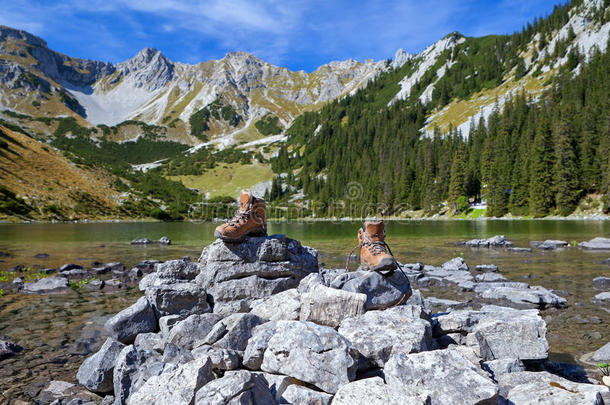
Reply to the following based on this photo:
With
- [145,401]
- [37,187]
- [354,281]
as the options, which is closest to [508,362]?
[354,281]

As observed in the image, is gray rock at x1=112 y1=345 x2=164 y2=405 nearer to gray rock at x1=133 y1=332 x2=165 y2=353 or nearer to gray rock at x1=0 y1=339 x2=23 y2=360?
gray rock at x1=133 y1=332 x2=165 y2=353

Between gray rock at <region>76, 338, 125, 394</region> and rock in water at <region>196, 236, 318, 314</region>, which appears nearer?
gray rock at <region>76, 338, 125, 394</region>

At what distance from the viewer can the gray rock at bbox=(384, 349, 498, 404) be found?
14.5ft

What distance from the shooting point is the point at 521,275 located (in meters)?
18.1

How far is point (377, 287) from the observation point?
7.46m

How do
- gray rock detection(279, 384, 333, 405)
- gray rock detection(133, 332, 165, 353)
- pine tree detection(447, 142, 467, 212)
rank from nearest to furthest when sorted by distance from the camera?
gray rock detection(279, 384, 333, 405) < gray rock detection(133, 332, 165, 353) < pine tree detection(447, 142, 467, 212)

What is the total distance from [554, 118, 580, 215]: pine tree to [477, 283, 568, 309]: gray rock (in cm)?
10055

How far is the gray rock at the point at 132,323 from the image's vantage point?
28.3 feet

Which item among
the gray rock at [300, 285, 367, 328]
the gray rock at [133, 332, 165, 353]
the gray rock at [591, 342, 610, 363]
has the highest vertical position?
the gray rock at [300, 285, 367, 328]

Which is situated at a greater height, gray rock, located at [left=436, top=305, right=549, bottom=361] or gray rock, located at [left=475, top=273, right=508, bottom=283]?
gray rock, located at [left=436, top=305, right=549, bottom=361]

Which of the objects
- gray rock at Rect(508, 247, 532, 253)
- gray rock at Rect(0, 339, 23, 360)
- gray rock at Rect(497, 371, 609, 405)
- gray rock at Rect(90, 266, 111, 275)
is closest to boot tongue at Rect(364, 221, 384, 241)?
gray rock at Rect(497, 371, 609, 405)

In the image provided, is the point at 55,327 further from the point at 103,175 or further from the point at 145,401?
the point at 103,175

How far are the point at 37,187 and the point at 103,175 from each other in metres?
44.9

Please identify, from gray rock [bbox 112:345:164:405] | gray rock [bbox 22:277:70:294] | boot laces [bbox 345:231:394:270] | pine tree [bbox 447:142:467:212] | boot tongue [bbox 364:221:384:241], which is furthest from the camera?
pine tree [bbox 447:142:467:212]
